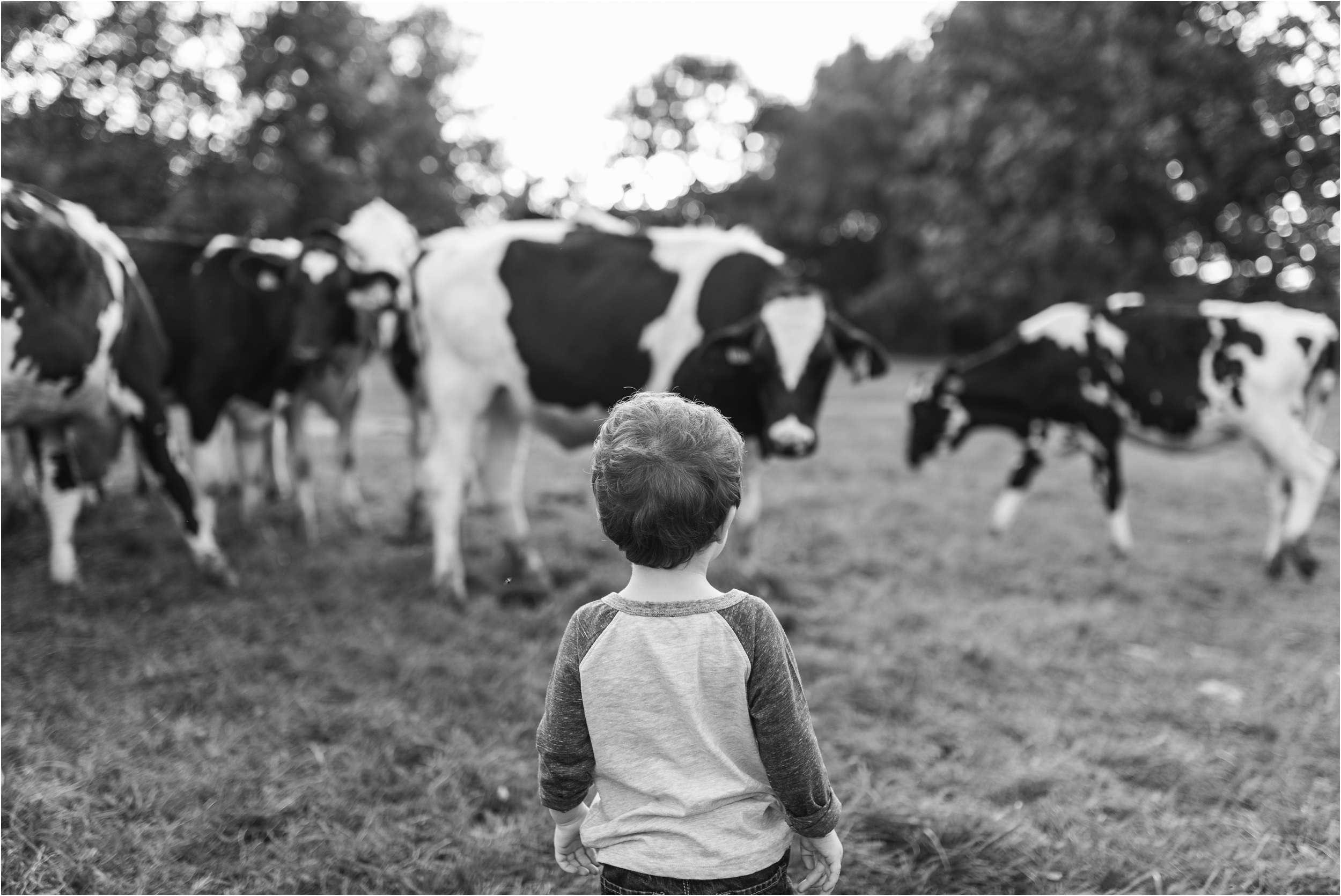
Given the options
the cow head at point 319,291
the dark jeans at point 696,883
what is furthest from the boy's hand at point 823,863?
the cow head at point 319,291

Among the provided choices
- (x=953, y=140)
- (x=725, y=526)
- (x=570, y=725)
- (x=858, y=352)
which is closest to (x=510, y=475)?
(x=858, y=352)

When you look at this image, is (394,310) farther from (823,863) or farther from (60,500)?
(823,863)

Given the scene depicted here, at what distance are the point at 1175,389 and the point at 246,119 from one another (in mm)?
18063

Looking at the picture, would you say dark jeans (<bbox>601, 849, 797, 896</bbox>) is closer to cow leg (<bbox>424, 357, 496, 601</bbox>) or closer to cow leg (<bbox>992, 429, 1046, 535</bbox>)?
cow leg (<bbox>424, 357, 496, 601</bbox>)

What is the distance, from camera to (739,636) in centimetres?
173

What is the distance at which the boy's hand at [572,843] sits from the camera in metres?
1.94

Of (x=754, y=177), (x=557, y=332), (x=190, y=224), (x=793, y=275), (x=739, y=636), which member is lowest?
(x=739, y=636)

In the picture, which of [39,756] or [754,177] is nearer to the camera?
[39,756]

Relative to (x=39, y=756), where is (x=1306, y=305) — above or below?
above

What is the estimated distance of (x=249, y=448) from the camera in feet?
21.4

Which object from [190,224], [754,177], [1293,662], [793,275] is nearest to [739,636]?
[793,275]

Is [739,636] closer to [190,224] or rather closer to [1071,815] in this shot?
[1071,815]

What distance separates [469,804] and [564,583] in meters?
2.62

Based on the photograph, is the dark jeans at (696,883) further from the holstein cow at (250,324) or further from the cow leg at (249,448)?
the cow leg at (249,448)
